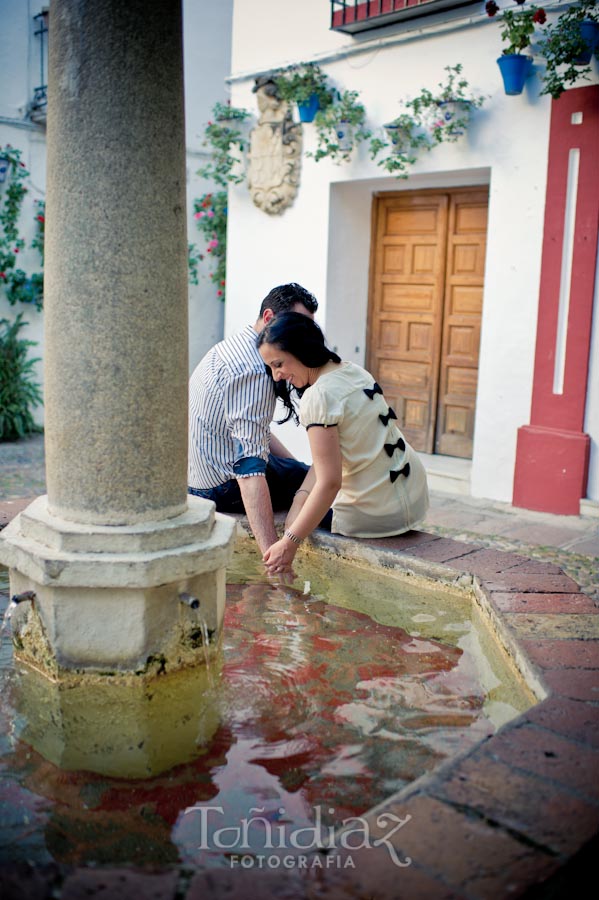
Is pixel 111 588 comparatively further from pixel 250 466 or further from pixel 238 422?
pixel 238 422

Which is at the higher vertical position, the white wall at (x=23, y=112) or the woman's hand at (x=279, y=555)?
the white wall at (x=23, y=112)

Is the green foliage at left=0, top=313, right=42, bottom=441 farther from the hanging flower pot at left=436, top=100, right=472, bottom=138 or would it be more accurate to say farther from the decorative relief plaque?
the hanging flower pot at left=436, top=100, right=472, bottom=138

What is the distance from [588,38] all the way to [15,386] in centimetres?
704

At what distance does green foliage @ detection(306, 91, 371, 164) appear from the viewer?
750 centimetres

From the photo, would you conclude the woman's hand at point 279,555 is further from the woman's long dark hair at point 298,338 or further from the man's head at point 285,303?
the man's head at point 285,303

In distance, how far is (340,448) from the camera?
11.7 ft

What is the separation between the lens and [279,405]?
898 cm

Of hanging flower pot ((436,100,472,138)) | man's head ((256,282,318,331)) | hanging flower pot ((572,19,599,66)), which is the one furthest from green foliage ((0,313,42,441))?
hanging flower pot ((572,19,599,66))

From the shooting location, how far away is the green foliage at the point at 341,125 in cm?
750

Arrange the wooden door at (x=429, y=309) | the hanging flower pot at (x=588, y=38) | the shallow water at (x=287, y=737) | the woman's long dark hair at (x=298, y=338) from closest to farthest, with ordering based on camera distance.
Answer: the shallow water at (x=287, y=737) → the woman's long dark hair at (x=298, y=338) → the hanging flower pot at (x=588, y=38) → the wooden door at (x=429, y=309)

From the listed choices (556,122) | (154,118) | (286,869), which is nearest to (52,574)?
(286,869)

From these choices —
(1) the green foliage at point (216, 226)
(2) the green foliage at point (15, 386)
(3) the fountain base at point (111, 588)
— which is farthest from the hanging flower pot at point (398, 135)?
(3) the fountain base at point (111, 588)

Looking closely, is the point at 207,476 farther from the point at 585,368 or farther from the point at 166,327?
the point at 585,368

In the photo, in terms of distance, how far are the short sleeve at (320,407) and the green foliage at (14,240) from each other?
7.79 meters
